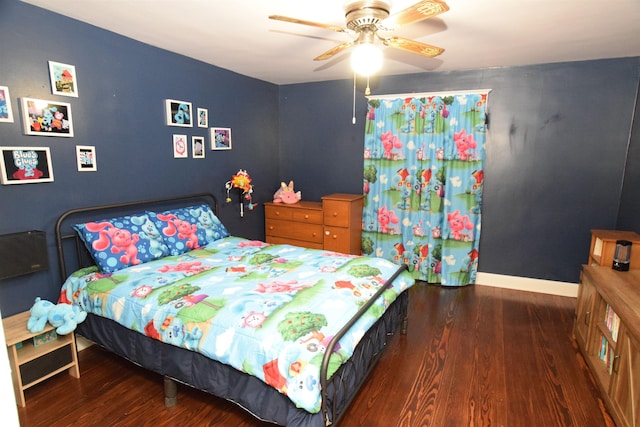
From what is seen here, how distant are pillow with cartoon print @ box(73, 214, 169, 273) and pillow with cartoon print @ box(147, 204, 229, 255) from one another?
8 centimetres

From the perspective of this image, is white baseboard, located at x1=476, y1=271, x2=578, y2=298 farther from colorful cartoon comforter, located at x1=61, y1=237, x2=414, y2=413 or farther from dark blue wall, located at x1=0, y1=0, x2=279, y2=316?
dark blue wall, located at x1=0, y1=0, x2=279, y2=316

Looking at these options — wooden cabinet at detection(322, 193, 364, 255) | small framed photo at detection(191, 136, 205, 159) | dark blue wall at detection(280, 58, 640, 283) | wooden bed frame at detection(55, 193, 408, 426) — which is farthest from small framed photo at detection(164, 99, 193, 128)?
dark blue wall at detection(280, 58, 640, 283)

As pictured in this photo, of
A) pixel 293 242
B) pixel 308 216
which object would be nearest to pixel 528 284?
pixel 308 216

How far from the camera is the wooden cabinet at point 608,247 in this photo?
284cm

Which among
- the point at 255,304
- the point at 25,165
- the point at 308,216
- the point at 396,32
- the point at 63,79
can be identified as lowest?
the point at 255,304

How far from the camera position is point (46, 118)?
2.59m

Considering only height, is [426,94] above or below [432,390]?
above

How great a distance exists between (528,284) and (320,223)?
254 centimetres

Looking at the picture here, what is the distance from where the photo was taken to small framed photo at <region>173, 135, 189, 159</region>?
3.61 meters

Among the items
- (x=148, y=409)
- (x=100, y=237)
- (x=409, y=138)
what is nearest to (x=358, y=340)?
(x=148, y=409)

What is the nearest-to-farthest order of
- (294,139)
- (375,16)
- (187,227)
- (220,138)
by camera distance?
(375,16) < (187,227) < (220,138) < (294,139)

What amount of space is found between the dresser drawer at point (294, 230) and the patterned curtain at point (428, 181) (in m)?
0.72

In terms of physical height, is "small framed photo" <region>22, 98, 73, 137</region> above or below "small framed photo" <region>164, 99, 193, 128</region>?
below

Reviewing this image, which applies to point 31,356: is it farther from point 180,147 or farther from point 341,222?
Result: point 341,222
